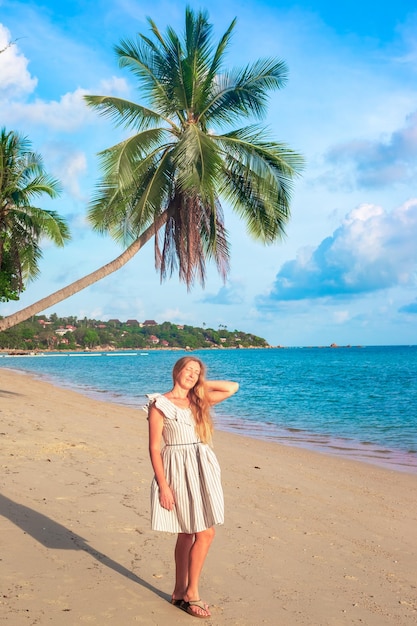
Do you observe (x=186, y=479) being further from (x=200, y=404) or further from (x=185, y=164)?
(x=185, y=164)

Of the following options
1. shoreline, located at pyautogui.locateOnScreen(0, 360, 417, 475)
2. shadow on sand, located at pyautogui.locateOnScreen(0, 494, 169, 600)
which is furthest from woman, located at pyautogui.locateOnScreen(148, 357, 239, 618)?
shoreline, located at pyautogui.locateOnScreen(0, 360, 417, 475)

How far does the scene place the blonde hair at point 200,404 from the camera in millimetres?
4359

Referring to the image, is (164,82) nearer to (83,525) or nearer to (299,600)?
(83,525)

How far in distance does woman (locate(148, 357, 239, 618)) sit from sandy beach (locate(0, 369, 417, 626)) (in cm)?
32

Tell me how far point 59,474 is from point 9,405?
9.32 metres

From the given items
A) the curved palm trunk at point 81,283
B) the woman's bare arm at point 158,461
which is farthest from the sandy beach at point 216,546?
the curved palm trunk at point 81,283

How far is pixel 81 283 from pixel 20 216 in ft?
20.6

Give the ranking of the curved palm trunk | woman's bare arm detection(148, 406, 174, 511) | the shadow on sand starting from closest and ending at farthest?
woman's bare arm detection(148, 406, 174, 511) < the shadow on sand < the curved palm trunk

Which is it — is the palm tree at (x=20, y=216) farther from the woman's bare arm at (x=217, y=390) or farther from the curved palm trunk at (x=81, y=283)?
the woman's bare arm at (x=217, y=390)

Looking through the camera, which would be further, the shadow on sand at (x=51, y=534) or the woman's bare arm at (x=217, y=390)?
the shadow on sand at (x=51, y=534)

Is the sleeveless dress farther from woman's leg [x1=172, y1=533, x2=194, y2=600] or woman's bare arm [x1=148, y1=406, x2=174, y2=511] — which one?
woman's leg [x1=172, y1=533, x2=194, y2=600]

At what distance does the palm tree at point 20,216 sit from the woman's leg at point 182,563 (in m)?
13.2

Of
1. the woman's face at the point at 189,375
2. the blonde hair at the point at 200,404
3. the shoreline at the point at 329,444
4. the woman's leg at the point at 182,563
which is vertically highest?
the woman's face at the point at 189,375

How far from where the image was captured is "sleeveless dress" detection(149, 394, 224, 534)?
4203 millimetres
